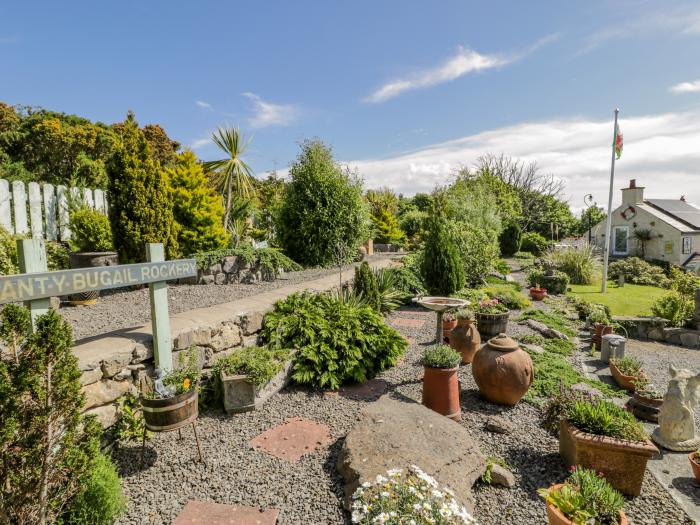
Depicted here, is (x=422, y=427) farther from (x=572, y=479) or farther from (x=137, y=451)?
(x=137, y=451)

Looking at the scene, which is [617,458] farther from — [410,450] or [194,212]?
[194,212]

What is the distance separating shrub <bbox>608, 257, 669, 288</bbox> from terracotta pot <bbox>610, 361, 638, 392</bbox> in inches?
535

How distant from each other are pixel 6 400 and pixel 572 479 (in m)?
3.57

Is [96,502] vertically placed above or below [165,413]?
below

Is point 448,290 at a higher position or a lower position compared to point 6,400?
lower

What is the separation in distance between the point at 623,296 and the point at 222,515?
48.0ft

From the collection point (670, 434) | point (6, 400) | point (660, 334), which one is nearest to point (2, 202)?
point (6, 400)

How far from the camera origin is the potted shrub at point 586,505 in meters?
2.25

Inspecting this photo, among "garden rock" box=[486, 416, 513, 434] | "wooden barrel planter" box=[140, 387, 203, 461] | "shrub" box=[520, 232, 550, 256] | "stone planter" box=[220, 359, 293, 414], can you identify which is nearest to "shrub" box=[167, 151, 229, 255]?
"stone planter" box=[220, 359, 293, 414]

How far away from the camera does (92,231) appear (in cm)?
683

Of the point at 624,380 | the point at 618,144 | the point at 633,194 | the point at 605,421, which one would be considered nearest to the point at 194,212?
the point at 605,421

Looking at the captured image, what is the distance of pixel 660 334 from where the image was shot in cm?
833

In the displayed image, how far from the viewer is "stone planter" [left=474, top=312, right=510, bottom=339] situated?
6.29m

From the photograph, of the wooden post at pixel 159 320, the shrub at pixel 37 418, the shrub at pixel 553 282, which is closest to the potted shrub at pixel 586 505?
the shrub at pixel 37 418
